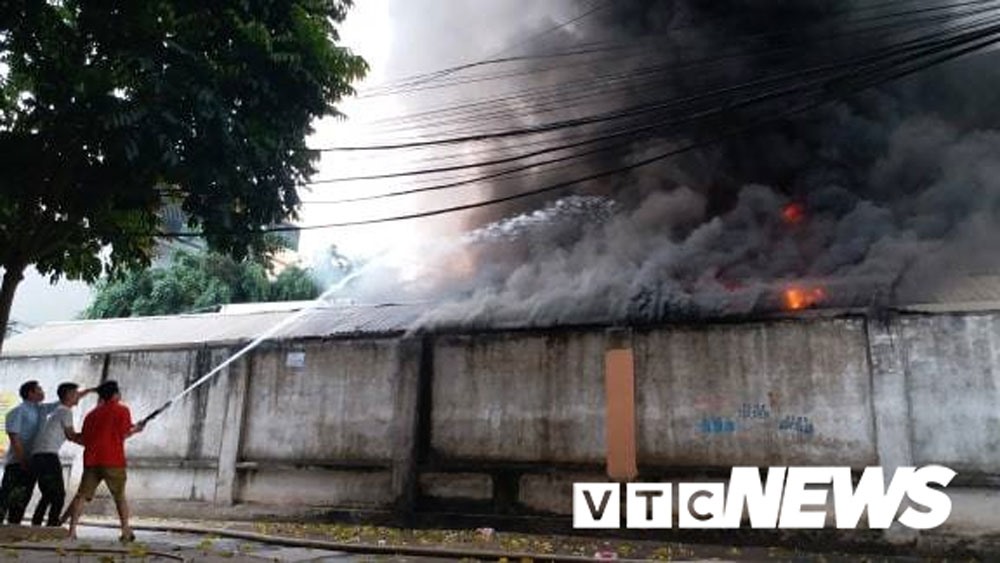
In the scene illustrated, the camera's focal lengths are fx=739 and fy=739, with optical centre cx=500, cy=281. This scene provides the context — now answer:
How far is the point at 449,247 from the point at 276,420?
466cm

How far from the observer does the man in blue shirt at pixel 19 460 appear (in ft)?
26.7

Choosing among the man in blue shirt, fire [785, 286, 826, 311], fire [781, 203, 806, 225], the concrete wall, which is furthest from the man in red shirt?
fire [781, 203, 806, 225]

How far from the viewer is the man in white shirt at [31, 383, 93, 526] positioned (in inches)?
323

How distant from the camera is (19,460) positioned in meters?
8.15

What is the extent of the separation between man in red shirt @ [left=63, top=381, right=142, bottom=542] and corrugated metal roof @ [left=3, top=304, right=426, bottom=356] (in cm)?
414

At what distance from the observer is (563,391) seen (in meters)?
10.4

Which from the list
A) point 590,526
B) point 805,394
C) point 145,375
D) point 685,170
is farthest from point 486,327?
point 145,375

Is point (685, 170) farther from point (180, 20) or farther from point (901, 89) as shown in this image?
point (180, 20)

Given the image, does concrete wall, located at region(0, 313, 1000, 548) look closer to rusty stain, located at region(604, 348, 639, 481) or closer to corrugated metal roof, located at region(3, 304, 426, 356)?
rusty stain, located at region(604, 348, 639, 481)

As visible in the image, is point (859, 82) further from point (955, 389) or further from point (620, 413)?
point (620, 413)

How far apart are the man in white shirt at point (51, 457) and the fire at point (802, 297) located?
28.4 ft

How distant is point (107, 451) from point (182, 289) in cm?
1574

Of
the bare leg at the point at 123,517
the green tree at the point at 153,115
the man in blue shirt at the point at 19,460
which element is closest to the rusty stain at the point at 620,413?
the green tree at the point at 153,115

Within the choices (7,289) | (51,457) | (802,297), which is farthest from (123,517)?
(802,297)
